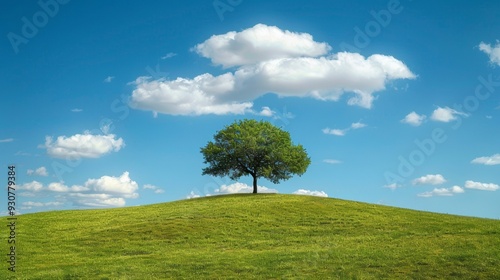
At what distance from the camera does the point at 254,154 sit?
80562mm

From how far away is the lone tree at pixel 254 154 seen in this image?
79938 mm

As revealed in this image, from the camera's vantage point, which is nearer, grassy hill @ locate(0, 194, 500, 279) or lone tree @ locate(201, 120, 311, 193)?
grassy hill @ locate(0, 194, 500, 279)

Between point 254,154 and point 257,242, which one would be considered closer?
point 257,242

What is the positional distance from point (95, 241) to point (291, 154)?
38.5 metres

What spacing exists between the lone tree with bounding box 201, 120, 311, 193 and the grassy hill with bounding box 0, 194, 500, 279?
7.36 m

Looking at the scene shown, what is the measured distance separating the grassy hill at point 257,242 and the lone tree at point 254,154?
7361 millimetres

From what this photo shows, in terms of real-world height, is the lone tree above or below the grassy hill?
above

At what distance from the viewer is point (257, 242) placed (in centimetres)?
4616

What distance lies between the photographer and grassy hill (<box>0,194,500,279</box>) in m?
33.5

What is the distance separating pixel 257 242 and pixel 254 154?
35116mm

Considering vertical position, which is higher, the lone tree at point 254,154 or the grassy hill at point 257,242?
the lone tree at point 254,154

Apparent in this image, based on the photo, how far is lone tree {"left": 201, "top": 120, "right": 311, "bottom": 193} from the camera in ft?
262

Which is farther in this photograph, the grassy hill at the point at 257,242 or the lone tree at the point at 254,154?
the lone tree at the point at 254,154

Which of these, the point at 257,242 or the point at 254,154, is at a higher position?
the point at 254,154
